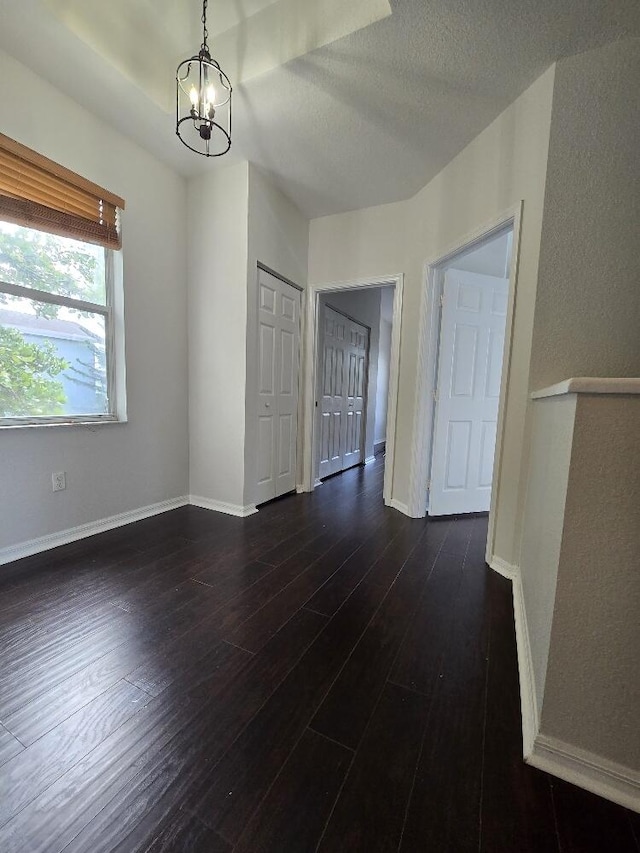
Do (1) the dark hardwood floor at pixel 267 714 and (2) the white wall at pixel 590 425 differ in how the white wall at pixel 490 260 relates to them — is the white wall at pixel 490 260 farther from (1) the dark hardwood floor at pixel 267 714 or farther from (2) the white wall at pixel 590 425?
(1) the dark hardwood floor at pixel 267 714

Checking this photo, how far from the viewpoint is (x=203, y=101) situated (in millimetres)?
1494

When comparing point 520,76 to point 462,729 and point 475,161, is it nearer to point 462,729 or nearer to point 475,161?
point 475,161

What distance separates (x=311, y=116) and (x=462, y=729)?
3.06 m

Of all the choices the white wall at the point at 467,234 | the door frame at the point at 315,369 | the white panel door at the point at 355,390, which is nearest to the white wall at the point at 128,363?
the door frame at the point at 315,369

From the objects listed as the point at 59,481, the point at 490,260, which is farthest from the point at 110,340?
the point at 490,260

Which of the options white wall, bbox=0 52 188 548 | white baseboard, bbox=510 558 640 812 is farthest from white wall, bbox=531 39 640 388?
white wall, bbox=0 52 188 548

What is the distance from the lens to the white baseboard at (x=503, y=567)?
198 centimetres

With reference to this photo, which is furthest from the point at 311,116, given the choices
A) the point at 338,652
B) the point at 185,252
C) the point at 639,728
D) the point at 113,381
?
the point at 639,728

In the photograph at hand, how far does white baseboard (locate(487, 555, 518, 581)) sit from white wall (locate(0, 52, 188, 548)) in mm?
2465

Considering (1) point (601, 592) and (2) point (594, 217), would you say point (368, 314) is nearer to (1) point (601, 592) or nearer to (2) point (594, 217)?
(2) point (594, 217)

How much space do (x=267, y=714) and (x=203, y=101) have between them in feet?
7.75

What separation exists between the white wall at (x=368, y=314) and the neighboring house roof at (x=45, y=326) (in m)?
2.45

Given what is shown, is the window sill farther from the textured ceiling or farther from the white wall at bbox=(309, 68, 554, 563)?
the white wall at bbox=(309, 68, 554, 563)

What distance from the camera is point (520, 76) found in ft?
5.88
